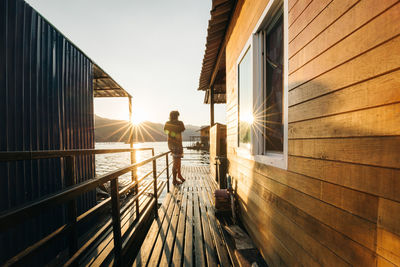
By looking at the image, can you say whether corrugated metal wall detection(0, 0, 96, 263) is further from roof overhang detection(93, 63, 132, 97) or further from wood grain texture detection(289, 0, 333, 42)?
wood grain texture detection(289, 0, 333, 42)

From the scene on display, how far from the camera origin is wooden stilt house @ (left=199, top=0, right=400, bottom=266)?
2.64 feet

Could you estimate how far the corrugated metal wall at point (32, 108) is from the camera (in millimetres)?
2041

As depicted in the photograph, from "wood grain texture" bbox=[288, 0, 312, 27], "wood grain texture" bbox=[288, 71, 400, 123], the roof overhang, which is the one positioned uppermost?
the roof overhang

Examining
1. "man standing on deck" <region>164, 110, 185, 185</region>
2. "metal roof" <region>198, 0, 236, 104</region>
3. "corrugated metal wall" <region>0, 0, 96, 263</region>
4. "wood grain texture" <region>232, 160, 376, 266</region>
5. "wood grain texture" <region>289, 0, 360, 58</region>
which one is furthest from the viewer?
"man standing on deck" <region>164, 110, 185, 185</region>

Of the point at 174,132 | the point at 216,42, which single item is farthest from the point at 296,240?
the point at 216,42

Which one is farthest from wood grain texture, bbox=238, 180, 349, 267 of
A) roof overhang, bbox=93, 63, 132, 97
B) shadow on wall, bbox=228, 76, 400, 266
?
roof overhang, bbox=93, 63, 132, 97

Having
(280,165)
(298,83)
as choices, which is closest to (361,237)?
(280,165)

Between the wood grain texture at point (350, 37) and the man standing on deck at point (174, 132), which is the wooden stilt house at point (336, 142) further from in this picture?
the man standing on deck at point (174, 132)

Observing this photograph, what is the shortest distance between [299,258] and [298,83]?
4.95 feet

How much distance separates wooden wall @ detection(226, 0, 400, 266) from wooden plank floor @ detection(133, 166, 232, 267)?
852 mm

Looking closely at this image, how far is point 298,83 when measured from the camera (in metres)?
1.45

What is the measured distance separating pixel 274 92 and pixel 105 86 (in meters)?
6.40

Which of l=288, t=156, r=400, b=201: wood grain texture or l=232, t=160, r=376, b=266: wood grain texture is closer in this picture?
l=288, t=156, r=400, b=201: wood grain texture

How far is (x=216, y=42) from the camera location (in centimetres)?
462
